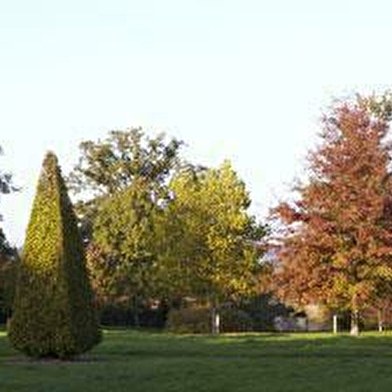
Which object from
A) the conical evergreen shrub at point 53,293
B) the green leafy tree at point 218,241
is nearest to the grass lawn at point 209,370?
the conical evergreen shrub at point 53,293

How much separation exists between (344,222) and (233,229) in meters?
13.3

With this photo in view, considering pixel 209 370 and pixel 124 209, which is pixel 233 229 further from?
pixel 209 370

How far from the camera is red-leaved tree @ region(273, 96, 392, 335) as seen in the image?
3862 cm

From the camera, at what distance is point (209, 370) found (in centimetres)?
1961

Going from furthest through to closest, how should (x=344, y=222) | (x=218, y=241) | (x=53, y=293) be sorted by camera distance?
(x=218, y=241)
(x=344, y=222)
(x=53, y=293)

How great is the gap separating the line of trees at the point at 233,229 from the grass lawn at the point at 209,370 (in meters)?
11.1

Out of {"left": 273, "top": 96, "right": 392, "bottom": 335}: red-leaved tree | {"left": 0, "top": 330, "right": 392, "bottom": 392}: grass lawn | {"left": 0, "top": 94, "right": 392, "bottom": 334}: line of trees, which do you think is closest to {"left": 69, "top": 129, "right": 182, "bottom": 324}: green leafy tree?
{"left": 0, "top": 94, "right": 392, "bottom": 334}: line of trees

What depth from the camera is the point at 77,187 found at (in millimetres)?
79938

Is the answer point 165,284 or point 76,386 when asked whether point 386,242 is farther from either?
point 76,386

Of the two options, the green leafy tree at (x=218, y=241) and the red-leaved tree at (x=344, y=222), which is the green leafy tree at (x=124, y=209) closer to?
the green leafy tree at (x=218, y=241)

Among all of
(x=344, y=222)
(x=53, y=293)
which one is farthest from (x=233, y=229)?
(x=53, y=293)

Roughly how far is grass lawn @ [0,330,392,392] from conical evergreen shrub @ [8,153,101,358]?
0.48 metres

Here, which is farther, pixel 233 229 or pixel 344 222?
pixel 233 229

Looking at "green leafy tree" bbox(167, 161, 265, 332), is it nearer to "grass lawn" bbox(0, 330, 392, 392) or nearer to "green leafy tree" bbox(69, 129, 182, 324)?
"green leafy tree" bbox(69, 129, 182, 324)
